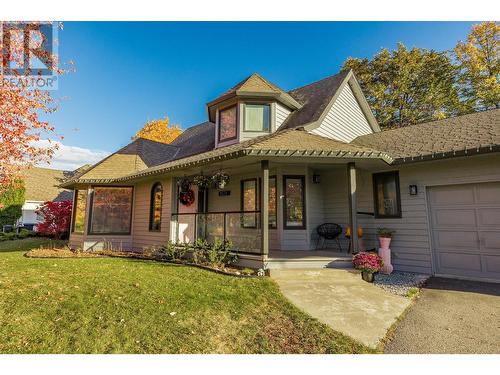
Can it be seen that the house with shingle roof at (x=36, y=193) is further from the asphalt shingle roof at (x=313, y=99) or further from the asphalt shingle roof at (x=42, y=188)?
the asphalt shingle roof at (x=313, y=99)

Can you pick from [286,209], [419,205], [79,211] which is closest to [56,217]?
[79,211]

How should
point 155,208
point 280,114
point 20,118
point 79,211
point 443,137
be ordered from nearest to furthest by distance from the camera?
1. point 20,118
2. point 443,137
3. point 280,114
4. point 155,208
5. point 79,211

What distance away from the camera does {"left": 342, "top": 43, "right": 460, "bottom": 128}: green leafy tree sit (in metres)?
20.2

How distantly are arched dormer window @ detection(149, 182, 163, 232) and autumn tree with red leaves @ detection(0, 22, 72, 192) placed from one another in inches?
149

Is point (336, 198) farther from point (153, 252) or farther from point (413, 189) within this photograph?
point (153, 252)

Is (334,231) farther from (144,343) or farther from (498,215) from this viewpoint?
(144,343)

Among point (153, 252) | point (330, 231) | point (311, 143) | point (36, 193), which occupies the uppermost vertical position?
point (36, 193)

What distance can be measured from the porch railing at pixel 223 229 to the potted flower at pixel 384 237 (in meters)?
3.46

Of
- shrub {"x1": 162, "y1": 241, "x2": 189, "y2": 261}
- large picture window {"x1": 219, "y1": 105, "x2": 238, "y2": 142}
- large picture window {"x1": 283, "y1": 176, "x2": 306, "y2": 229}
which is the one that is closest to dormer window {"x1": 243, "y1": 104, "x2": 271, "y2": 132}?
large picture window {"x1": 219, "y1": 105, "x2": 238, "y2": 142}

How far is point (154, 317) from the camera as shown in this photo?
4.11 m

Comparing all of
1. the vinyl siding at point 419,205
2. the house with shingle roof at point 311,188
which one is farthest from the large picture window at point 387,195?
the vinyl siding at point 419,205

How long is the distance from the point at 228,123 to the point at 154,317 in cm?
843

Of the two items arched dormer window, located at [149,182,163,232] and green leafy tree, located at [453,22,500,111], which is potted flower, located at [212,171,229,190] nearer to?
arched dormer window, located at [149,182,163,232]

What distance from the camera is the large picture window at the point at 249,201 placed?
9.91 m
